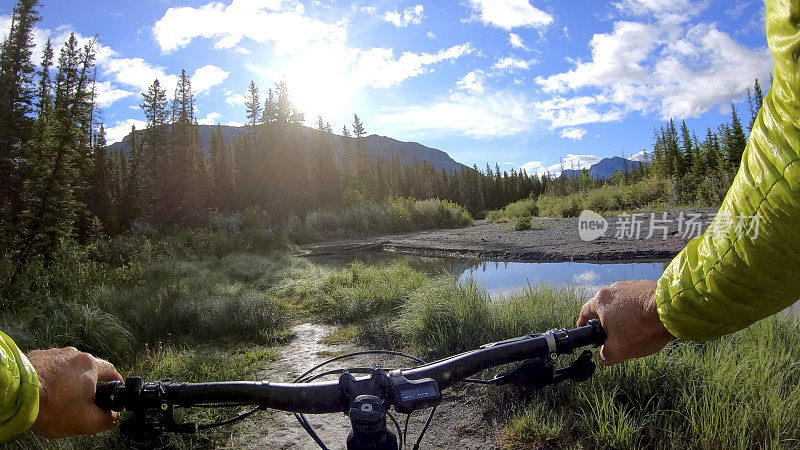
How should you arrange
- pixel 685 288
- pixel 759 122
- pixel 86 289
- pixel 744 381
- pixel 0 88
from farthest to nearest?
1. pixel 0 88
2. pixel 86 289
3. pixel 744 381
4. pixel 685 288
5. pixel 759 122

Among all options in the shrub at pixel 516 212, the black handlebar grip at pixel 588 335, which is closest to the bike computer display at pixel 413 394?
the black handlebar grip at pixel 588 335

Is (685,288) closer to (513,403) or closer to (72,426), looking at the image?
(72,426)

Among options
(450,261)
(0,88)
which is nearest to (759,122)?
(450,261)

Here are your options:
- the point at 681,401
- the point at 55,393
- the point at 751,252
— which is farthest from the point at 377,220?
the point at 751,252

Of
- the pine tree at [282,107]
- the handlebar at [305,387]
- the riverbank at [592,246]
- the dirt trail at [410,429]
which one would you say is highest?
the pine tree at [282,107]

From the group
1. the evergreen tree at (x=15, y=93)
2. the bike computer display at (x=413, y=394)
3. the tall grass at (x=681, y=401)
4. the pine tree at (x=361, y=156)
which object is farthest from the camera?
the pine tree at (x=361, y=156)

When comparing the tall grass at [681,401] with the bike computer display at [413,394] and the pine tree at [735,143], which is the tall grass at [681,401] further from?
the pine tree at [735,143]

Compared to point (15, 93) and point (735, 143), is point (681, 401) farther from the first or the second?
point (735, 143)

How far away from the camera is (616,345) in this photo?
128 centimetres

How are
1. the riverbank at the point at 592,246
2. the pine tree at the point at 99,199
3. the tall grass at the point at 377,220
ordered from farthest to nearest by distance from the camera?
the pine tree at the point at 99,199
the tall grass at the point at 377,220
the riverbank at the point at 592,246

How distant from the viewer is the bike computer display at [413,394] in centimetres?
103

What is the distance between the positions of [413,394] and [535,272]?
834cm

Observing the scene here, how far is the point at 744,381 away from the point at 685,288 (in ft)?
8.46

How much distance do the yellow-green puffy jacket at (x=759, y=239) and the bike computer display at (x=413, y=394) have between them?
2.11 ft
